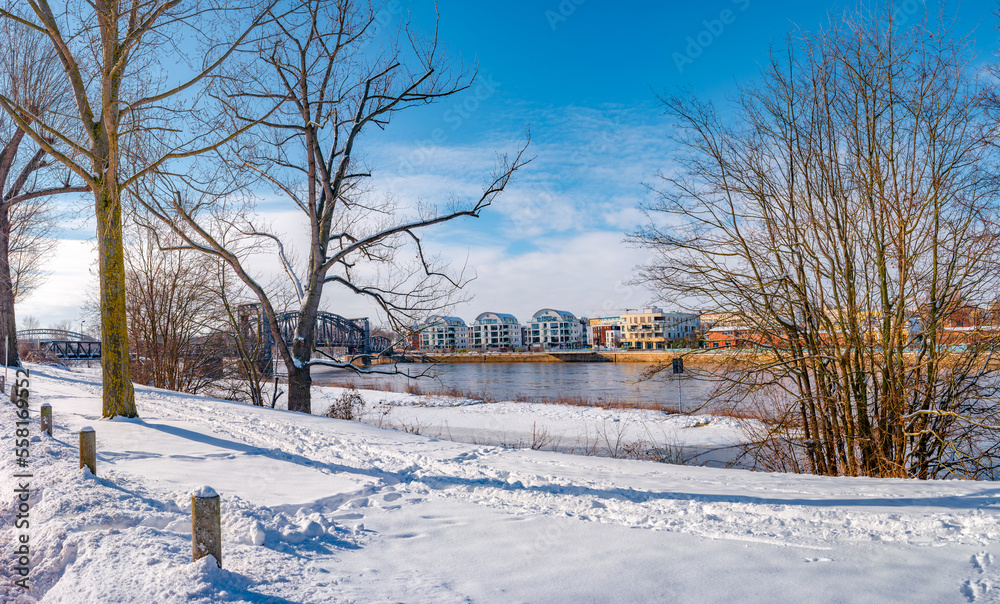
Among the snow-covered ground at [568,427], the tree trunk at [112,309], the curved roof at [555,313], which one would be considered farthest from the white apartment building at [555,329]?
the tree trunk at [112,309]

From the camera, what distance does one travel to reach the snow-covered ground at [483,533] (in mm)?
3383

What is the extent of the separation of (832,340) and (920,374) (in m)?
1.24

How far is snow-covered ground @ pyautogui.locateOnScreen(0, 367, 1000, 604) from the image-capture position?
133 inches

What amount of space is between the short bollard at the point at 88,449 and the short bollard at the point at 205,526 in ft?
8.81

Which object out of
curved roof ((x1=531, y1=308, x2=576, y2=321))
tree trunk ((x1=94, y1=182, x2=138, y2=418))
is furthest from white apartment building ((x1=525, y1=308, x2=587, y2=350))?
tree trunk ((x1=94, y1=182, x2=138, y2=418))

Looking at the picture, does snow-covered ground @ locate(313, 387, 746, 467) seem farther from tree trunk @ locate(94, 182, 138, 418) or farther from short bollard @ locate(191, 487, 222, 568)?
short bollard @ locate(191, 487, 222, 568)

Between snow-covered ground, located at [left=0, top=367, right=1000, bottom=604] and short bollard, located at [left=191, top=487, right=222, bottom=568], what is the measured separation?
0.08 meters

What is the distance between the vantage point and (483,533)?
14.7 ft

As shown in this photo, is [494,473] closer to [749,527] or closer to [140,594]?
[749,527]

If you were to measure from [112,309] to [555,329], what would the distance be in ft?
473

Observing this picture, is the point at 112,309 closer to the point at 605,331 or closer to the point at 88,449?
the point at 88,449

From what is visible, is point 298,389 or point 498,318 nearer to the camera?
point 298,389

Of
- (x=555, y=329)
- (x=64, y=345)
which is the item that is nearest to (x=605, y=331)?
(x=555, y=329)

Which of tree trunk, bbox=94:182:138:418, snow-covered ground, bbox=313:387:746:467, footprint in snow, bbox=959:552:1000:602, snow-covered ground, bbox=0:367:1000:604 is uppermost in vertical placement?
tree trunk, bbox=94:182:138:418
